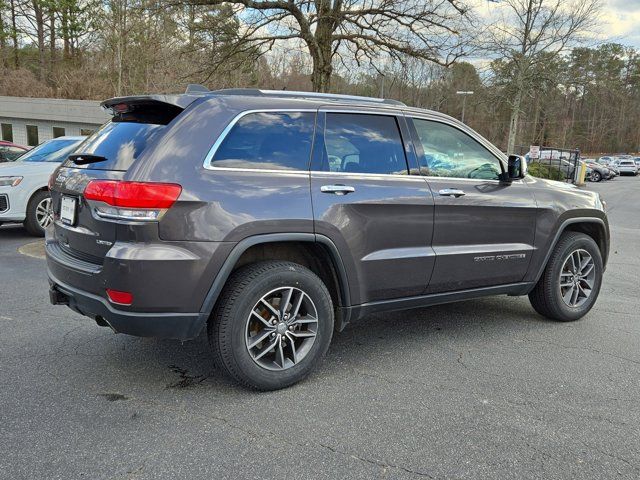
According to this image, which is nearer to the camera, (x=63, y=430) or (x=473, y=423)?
(x=63, y=430)

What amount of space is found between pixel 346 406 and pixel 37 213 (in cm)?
733

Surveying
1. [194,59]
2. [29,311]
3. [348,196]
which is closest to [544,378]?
[348,196]

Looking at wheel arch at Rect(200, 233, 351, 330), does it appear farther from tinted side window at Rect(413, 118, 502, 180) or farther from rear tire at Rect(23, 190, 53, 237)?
rear tire at Rect(23, 190, 53, 237)

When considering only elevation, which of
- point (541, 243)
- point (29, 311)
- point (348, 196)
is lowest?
point (29, 311)

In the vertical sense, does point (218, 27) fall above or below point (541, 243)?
above

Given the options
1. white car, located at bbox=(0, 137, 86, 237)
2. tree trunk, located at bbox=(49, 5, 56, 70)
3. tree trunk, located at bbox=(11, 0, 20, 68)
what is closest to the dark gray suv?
white car, located at bbox=(0, 137, 86, 237)

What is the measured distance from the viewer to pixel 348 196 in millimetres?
3439

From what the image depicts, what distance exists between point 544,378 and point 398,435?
53.7 inches

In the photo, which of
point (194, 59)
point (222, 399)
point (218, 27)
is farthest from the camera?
point (194, 59)

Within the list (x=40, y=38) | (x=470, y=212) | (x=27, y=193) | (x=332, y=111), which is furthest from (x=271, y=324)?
(x=40, y=38)

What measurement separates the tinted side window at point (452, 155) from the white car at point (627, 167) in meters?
48.0

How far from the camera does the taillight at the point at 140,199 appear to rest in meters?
2.87

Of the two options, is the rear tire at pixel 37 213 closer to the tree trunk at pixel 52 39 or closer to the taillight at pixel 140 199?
the taillight at pixel 140 199

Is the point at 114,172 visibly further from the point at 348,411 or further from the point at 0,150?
the point at 0,150
